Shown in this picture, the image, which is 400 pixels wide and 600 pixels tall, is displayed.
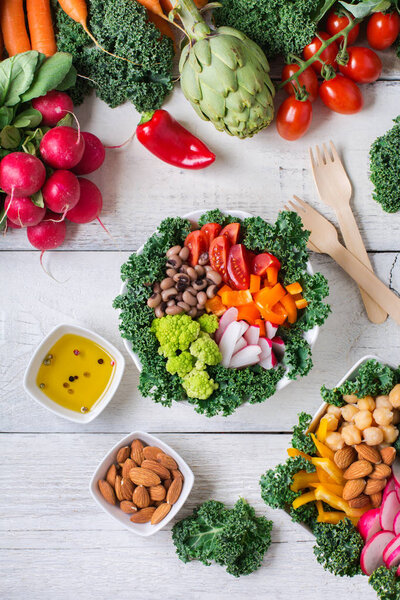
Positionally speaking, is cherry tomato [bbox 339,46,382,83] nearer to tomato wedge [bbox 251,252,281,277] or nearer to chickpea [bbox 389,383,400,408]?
tomato wedge [bbox 251,252,281,277]

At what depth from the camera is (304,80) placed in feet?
6.25

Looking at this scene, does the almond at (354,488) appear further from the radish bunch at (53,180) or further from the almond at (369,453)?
the radish bunch at (53,180)

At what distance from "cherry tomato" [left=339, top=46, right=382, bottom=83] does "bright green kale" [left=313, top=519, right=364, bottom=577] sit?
1270 millimetres

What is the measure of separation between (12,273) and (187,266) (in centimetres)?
60

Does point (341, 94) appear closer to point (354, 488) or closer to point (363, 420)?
point (363, 420)

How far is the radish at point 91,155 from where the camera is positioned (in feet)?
6.15

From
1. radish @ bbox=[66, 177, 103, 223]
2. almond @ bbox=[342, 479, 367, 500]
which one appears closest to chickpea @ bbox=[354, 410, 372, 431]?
almond @ bbox=[342, 479, 367, 500]

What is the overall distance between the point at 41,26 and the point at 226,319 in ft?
3.37

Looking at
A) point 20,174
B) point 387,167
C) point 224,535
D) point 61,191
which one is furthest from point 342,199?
point 224,535

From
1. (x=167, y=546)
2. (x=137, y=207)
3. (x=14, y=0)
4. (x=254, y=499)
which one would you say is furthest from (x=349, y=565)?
(x=14, y=0)

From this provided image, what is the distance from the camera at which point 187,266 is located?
5.76 ft

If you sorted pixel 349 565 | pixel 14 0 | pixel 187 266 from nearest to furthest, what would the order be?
pixel 349 565, pixel 187 266, pixel 14 0

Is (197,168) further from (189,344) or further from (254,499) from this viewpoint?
(254,499)

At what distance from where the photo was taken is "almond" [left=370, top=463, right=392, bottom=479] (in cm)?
167
